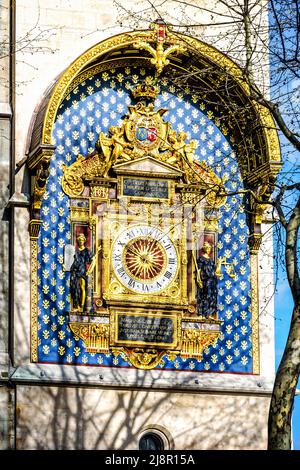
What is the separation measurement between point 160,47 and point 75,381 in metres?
6.18

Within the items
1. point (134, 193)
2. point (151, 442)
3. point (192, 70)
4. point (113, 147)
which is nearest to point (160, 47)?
point (192, 70)

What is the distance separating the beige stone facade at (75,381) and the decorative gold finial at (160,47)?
0.52 m

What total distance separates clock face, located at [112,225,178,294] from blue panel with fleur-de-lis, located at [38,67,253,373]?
3.20ft

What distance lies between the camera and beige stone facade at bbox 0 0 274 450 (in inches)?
1375

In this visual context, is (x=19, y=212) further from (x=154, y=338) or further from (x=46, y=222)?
(x=154, y=338)

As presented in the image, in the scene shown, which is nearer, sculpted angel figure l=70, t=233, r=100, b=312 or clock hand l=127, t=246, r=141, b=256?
sculpted angel figure l=70, t=233, r=100, b=312

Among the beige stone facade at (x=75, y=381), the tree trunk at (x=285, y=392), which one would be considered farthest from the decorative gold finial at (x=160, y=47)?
the tree trunk at (x=285, y=392)

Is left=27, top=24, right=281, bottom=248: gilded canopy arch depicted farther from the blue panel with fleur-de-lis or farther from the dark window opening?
the dark window opening

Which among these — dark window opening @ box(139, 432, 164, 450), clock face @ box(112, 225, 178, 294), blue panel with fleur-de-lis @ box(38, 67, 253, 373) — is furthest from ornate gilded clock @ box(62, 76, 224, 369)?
dark window opening @ box(139, 432, 164, 450)

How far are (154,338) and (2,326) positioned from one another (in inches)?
107

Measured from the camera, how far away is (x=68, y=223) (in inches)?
1411

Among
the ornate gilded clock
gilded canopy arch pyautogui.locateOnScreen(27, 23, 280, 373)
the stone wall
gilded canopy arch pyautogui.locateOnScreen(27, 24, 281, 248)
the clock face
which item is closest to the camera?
the stone wall

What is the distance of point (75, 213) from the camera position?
35.9 meters
